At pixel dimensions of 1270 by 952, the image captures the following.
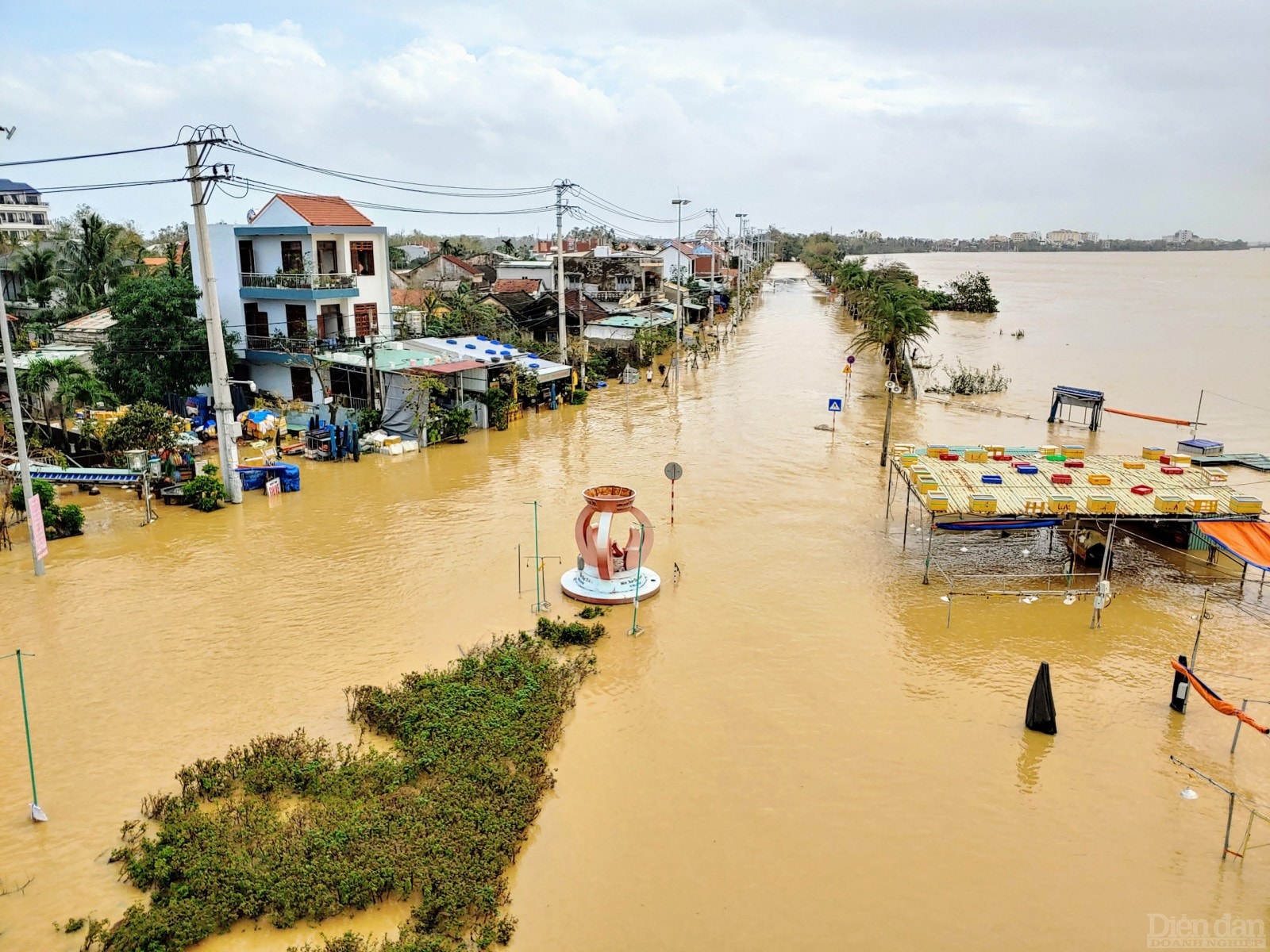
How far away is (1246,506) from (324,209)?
28383 millimetres

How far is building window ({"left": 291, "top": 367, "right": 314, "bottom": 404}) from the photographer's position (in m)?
29.6

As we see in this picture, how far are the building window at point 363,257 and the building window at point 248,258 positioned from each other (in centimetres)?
345

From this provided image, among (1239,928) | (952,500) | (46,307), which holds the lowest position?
(1239,928)

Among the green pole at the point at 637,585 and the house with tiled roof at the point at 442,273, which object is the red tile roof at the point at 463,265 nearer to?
the house with tiled roof at the point at 442,273

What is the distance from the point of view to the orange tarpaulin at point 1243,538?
1415 cm

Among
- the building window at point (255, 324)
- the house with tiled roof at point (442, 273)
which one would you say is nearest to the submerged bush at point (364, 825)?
the building window at point (255, 324)

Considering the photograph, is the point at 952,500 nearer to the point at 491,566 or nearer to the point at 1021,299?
the point at 491,566

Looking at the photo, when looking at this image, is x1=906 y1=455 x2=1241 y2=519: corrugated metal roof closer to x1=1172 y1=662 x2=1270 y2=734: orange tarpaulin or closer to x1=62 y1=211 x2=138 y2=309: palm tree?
x1=1172 y1=662 x2=1270 y2=734: orange tarpaulin

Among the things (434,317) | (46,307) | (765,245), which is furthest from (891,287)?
(765,245)

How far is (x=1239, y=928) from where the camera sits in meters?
7.95

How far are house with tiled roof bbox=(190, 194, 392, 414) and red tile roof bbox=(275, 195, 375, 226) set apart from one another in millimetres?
37

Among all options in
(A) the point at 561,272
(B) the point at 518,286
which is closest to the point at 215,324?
(A) the point at 561,272

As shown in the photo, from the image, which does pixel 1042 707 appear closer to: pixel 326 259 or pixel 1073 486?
pixel 1073 486

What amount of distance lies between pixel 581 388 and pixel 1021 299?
78216mm
